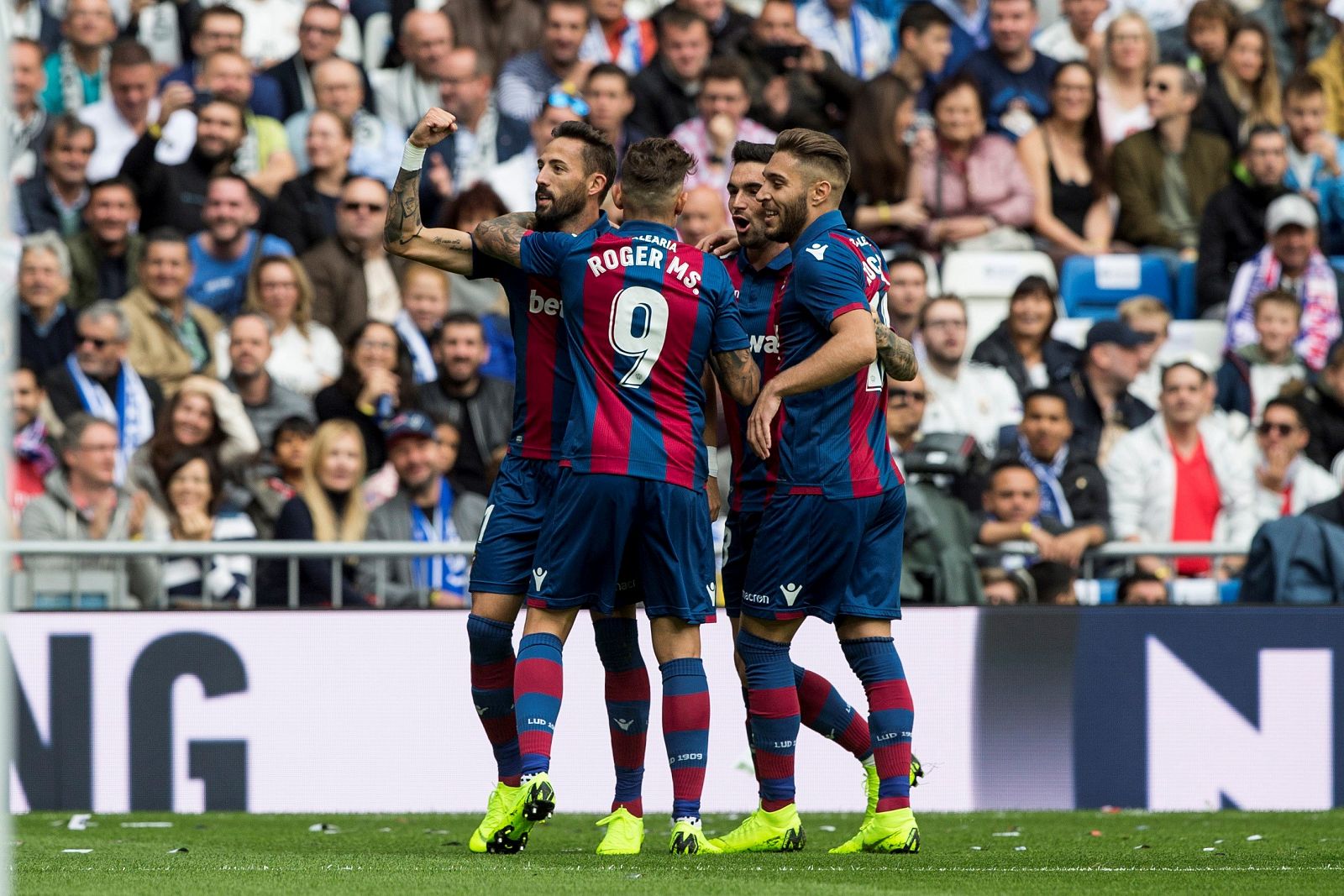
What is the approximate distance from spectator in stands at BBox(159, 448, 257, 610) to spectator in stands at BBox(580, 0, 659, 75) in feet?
17.3

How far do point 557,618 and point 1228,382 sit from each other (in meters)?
7.15

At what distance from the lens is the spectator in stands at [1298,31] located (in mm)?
15727

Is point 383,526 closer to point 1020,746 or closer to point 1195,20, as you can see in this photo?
point 1020,746

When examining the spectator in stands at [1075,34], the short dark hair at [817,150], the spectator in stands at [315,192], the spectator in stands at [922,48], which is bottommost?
the short dark hair at [817,150]

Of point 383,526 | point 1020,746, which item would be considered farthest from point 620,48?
point 1020,746

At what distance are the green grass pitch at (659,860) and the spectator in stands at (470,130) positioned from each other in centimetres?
543

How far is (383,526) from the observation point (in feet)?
35.2

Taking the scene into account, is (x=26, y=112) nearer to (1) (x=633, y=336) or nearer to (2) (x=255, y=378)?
(2) (x=255, y=378)

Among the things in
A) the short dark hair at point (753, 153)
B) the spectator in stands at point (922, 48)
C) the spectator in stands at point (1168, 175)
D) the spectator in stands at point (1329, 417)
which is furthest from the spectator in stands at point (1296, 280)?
the short dark hair at point (753, 153)

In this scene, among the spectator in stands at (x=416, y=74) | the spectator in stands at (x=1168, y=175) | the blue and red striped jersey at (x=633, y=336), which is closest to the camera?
the blue and red striped jersey at (x=633, y=336)

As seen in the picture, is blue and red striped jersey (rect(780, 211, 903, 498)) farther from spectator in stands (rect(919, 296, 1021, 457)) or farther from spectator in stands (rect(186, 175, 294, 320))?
spectator in stands (rect(186, 175, 294, 320))

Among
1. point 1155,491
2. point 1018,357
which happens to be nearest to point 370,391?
point 1018,357

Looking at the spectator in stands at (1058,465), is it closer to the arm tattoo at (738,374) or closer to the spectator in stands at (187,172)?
the arm tattoo at (738,374)

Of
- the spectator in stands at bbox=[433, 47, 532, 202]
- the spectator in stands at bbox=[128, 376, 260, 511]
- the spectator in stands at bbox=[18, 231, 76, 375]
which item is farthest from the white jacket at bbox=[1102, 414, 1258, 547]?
the spectator in stands at bbox=[18, 231, 76, 375]
